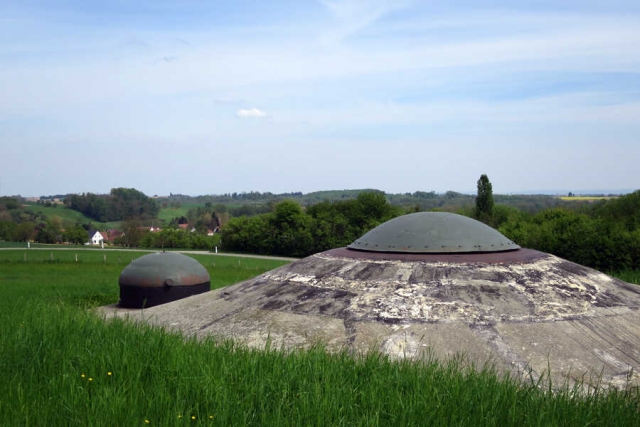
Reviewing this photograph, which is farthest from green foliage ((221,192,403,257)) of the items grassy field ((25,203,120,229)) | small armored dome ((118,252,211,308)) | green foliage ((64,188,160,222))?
green foliage ((64,188,160,222))

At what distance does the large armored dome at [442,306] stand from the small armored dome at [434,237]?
18mm

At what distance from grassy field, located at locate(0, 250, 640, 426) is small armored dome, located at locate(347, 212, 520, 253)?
2.40 metres

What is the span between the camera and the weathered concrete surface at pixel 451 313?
6223mm

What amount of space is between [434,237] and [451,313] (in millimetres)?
1621

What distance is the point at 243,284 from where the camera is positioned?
8.96 metres

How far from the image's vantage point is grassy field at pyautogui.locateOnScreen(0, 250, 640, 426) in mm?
4383

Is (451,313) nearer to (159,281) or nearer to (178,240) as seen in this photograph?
(159,281)

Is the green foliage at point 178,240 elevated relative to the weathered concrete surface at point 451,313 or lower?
lower

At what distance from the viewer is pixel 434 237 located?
8.20 meters

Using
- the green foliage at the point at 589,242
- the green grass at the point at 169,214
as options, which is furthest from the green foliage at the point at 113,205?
the green foliage at the point at 589,242

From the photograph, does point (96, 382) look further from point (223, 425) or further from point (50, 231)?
point (50, 231)

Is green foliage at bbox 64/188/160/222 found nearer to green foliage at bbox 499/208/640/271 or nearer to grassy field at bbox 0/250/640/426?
green foliage at bbox 499/208/640/271

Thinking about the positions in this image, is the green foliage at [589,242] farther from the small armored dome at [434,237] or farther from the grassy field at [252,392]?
the grassy field at [252,392]

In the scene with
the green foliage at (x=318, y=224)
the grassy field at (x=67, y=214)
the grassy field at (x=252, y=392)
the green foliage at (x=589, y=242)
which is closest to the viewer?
the grassy field at (x=252, y=392)
